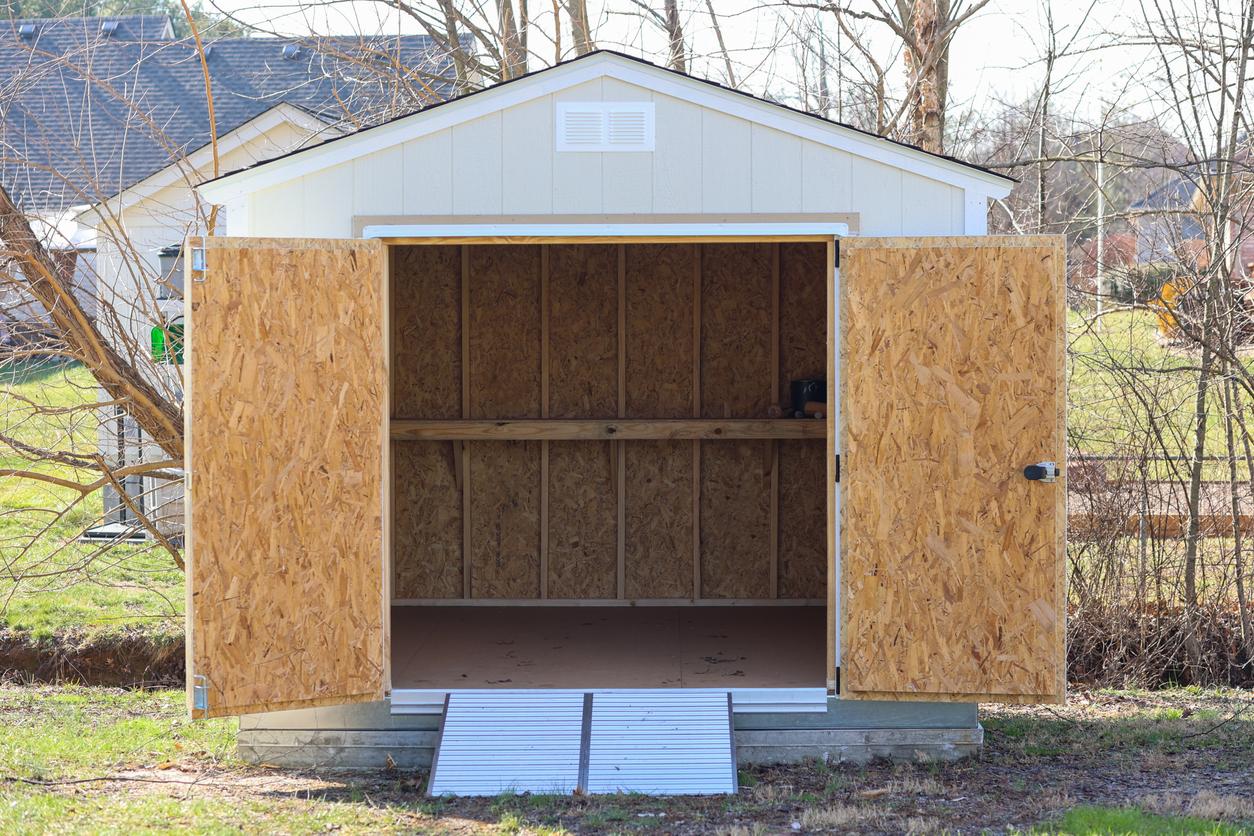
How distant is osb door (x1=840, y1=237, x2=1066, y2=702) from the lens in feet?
19.0

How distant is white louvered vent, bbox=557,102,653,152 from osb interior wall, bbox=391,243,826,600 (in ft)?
8.44

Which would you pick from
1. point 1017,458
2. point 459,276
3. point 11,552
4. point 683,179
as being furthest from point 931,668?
point 11,552

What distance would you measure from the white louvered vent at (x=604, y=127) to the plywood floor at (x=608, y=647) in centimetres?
262

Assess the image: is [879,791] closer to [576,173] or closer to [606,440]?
[576,173]

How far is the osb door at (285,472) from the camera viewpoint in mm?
5684

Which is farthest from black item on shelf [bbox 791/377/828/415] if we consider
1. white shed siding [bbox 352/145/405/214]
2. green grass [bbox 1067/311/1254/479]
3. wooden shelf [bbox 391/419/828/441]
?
white shed siding [bbox 352/145/405/214]

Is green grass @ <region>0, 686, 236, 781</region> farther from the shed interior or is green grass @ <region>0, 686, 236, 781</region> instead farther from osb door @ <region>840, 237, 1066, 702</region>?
osb door @ <region>840, 237, 1066, 702</region>

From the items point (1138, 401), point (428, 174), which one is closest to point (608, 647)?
point (428, 174)

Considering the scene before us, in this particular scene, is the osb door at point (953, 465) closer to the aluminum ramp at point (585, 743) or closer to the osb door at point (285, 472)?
the aluminum ramp at point (585, 743)

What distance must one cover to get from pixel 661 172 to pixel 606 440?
289cm

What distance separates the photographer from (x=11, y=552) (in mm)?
11258

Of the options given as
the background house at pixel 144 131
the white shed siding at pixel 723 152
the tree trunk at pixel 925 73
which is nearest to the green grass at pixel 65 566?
the background house at pixel 144 131

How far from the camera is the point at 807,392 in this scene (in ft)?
27.4

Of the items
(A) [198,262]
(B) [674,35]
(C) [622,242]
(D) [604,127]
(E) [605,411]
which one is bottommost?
(E) [605,411]
